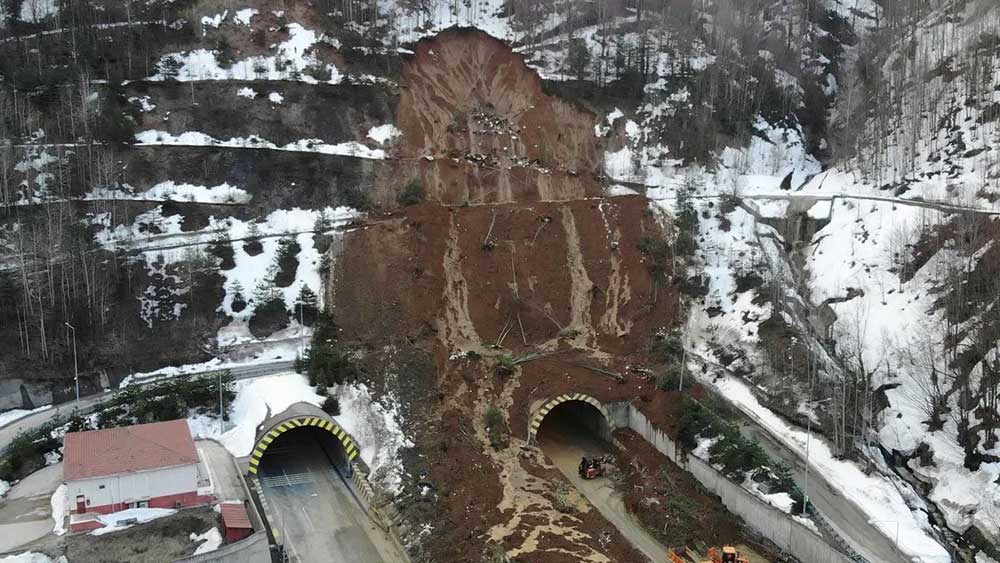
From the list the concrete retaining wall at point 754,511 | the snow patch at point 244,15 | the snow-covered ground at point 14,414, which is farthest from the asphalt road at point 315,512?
the snow patch at point 244,15

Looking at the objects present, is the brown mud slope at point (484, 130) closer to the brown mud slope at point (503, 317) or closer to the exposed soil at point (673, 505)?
the brown mud slope at point (503, 317)

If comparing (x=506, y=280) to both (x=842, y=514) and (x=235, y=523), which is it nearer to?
(x=842, y=514)

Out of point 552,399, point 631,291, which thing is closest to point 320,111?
point 631,291

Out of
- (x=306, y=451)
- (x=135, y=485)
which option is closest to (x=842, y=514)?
(x=306, y=451)

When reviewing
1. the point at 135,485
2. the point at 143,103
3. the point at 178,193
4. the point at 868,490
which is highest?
the point at 143,103

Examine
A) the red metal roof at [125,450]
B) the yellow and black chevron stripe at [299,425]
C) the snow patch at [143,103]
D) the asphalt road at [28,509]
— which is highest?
the snow patch at [143,103]

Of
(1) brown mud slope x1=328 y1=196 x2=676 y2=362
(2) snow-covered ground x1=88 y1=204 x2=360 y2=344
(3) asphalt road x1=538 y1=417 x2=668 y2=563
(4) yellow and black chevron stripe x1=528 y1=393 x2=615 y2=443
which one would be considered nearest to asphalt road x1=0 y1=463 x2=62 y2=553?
(2) snow-covered ground x1=88 y1=204 x2=360 y2=344
